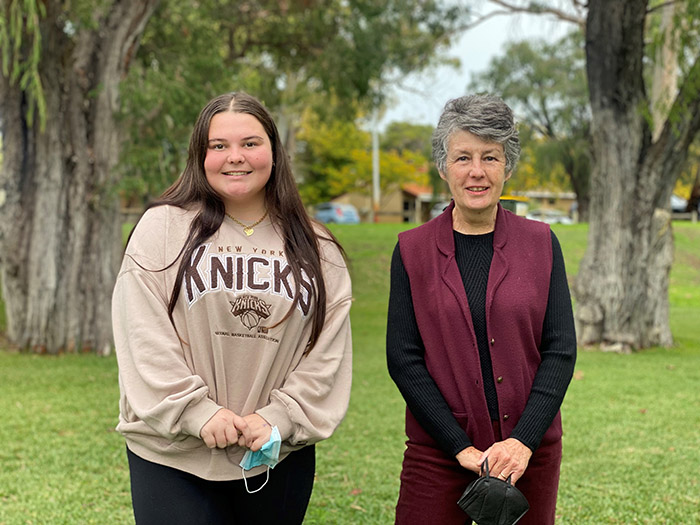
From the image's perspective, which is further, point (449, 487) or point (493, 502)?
point (449, 487)

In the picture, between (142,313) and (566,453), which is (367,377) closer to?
(566,453)

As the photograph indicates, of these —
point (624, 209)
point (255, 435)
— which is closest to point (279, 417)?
point (255, 435)

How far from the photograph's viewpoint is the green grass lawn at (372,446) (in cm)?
457

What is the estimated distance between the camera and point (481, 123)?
8.00 ft

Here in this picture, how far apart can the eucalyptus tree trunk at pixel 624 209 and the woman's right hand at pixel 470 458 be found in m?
8.61

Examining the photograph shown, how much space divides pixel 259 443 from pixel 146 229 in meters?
0.73

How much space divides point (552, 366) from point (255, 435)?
0.94m

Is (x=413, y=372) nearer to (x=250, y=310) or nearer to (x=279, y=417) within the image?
(x=279, y=417)

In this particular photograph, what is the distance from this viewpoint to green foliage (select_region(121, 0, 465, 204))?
996 cm

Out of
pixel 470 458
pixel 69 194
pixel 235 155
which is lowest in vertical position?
pixel 470 458

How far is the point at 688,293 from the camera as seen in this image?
19516 millimetres

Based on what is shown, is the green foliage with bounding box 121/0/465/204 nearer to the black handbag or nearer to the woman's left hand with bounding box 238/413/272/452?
the woman's left hand with bounding box 238/413/272/452

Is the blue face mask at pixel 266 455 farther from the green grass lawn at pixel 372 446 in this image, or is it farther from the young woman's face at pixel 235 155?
the green grass lawn at pixel 372 446

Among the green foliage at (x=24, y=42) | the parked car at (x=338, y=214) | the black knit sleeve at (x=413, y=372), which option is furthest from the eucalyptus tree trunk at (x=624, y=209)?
the parked car at (x=338, y=214)
